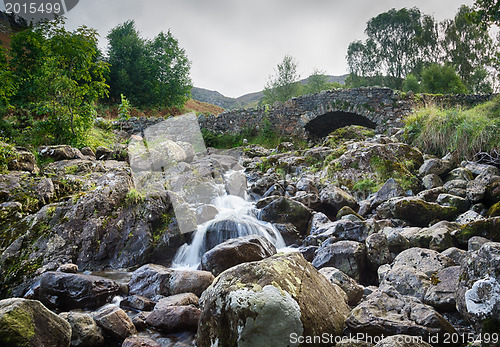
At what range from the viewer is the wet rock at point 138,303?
355 cm

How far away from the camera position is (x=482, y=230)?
12.2 ft

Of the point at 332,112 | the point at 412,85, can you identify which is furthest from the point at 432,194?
the point at 412,85

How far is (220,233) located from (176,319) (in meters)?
Result: 3.00

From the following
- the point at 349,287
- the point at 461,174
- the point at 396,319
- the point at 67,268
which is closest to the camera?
the point at 396,319

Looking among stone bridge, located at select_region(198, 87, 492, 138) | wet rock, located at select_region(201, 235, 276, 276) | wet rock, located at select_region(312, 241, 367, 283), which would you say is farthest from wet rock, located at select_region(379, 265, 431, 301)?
stone bridge, located at select_region(198, 87, 492, 138)

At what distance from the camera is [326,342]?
6.73ft

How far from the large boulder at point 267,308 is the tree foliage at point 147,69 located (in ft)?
74.9

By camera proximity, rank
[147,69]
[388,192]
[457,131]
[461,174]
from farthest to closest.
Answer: [147,69] → [457,131] → [388,192] → [461,174]

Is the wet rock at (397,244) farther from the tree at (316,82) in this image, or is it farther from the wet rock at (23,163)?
the tree at (316,82)

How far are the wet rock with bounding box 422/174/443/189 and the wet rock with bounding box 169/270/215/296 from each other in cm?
578

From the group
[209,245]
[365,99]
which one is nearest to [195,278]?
[209,245]

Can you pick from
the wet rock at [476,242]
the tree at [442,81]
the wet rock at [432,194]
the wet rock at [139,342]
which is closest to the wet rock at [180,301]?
the wet rock at [139,342]

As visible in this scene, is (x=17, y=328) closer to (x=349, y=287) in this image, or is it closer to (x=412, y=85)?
(x=349, y=287)

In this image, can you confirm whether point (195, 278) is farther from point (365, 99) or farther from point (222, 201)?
point (365, 99)
